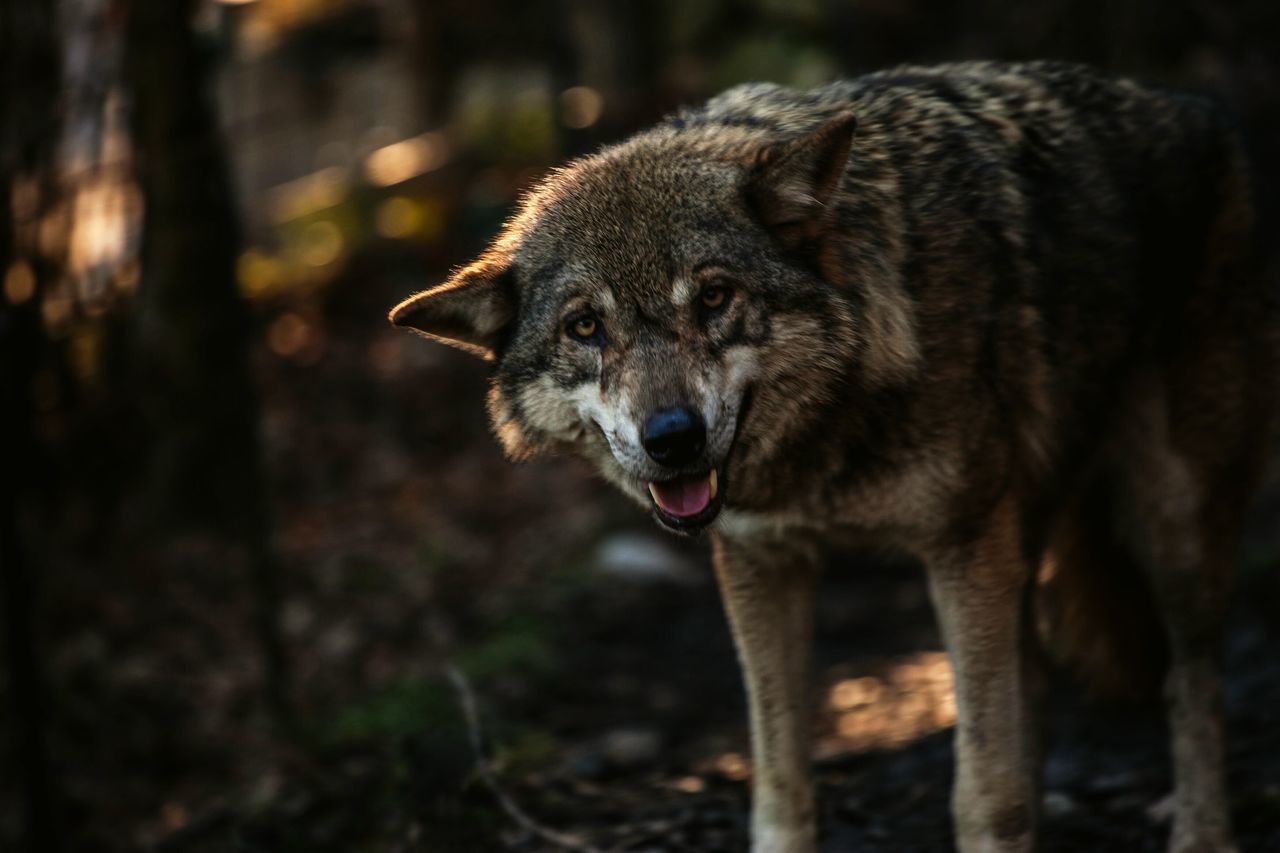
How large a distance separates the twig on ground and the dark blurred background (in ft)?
0.24

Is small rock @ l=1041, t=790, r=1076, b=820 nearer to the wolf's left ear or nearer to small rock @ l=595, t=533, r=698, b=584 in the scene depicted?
the wolf's left ear

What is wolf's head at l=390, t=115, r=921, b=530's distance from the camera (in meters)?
3.24

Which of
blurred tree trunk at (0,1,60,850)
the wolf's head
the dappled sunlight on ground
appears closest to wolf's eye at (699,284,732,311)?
the wolf's head

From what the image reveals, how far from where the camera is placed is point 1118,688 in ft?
15.6

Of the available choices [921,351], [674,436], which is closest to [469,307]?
[674,436]

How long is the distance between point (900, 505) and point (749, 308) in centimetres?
64

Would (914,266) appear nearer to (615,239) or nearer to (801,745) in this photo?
(615,239)

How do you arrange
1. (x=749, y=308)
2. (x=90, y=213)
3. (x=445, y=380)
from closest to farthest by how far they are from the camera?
(x=749, y=308) → (x=90, y=213) → (x=445, y=380)

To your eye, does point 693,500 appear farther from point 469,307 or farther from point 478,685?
point 478,685

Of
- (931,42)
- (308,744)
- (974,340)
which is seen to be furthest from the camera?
(931,42)

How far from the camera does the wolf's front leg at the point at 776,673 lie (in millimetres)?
3785

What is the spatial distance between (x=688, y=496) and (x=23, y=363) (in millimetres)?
3811

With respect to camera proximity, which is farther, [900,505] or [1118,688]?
[1118,688]

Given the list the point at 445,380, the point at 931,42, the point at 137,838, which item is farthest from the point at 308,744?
the point at 931,42
